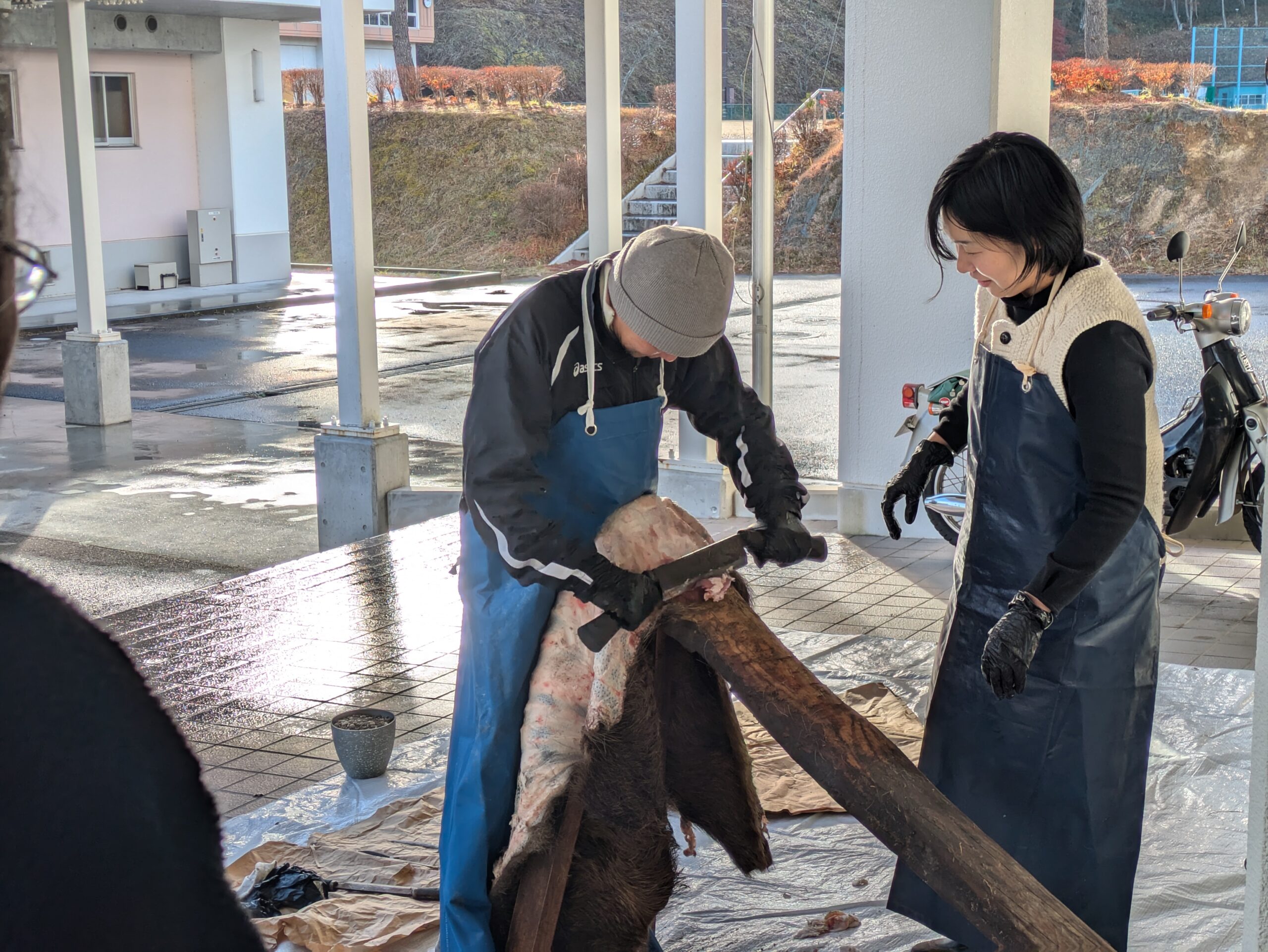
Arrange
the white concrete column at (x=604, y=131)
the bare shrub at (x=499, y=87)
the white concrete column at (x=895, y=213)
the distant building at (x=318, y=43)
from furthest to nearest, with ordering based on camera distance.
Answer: the distant building at (x=318, y=43) → the bare shrub at (x=499, y=87) → the white concrete column at (x=604, y=131) → the white concrete column at (x=895, y=213)

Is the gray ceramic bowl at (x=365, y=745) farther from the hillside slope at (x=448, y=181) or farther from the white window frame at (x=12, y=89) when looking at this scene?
the hillside slope at (x=448, y=181)

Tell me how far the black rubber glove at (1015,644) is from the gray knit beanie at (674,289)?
0.75 meters

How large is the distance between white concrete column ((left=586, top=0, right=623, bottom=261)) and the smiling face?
4.56 m

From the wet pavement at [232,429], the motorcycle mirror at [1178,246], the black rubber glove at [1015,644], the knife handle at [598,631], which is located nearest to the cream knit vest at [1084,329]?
the black rubber glove at [1015,644]

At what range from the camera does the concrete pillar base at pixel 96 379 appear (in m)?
10.1

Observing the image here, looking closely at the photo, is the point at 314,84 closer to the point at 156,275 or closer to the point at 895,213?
the point at 156,275

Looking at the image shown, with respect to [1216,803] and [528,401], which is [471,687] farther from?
[1216,803]

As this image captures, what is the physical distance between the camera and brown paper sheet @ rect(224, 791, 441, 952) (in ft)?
10.3

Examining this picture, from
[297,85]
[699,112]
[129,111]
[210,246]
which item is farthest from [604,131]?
[297,85]

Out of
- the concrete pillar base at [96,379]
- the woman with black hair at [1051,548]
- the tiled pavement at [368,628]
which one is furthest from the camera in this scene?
the concrete pillar base at [96,379]

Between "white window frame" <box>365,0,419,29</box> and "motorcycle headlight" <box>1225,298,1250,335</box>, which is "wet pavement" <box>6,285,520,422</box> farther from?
"white window frame" <box>365,0,419,29</box>

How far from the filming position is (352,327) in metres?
6.98

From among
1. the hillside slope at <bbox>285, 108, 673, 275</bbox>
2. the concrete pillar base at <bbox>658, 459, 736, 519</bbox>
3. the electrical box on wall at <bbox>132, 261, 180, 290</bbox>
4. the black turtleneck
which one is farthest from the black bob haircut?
the hillside slope at <bbox>285, 108, 673, 275</bbox>

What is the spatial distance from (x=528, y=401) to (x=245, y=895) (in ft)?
5.26
